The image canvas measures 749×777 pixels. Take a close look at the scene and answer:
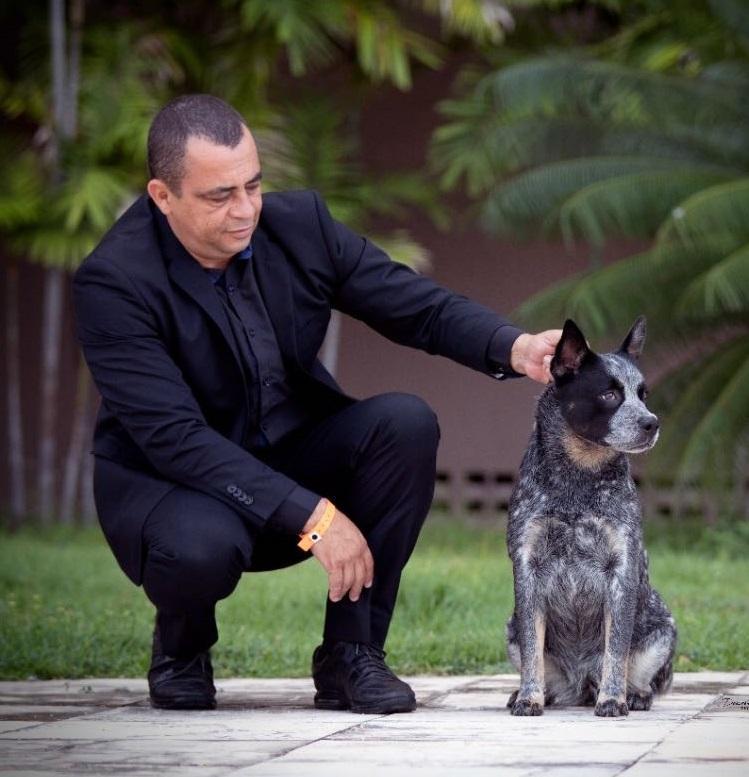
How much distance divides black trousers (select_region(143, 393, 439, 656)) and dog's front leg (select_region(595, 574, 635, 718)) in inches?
24.1

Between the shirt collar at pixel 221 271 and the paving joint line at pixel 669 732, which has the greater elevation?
the shirt collar at pixel 221 271

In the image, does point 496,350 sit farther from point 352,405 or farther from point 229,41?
point 229,41

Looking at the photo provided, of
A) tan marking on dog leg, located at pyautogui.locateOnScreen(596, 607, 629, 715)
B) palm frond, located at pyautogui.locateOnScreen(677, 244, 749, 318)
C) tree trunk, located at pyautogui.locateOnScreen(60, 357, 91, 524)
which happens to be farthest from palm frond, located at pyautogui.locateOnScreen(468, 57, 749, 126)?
tan marking on dog leg, located at pyautogui.locateOnScreen(596, 607, 629, 715)

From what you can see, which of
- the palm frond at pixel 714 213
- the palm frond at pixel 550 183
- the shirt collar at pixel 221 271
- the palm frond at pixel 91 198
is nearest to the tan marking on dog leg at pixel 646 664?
the shirt collar at pixel 221 271

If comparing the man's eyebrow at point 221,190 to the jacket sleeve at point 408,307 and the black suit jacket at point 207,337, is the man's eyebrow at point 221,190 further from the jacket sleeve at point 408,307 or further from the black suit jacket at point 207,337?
the jacket sleeve at point 408,307

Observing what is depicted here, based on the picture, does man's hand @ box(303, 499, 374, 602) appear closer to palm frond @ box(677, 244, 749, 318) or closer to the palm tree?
palm frond @ box(677, 244, 749, 318)

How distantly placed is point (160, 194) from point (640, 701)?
1940 millimetres

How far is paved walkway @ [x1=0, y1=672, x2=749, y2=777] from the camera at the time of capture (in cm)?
343

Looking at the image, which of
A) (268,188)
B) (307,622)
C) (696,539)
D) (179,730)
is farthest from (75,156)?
(179,730)

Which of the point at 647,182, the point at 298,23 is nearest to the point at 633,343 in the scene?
the point at 647,182

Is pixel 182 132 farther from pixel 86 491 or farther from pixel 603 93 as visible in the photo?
pixel 86 491

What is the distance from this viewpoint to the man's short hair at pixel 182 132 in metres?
4.54

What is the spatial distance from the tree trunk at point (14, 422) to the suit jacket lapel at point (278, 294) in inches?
334

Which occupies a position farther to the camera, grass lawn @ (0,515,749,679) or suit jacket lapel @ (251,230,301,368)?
grass lawn @ (0,515,749,679)
